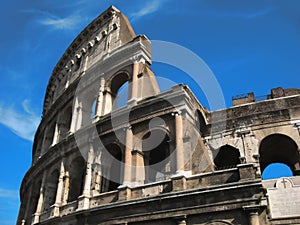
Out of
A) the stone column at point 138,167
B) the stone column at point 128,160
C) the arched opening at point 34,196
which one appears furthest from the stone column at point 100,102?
the arched opening at point 34,196

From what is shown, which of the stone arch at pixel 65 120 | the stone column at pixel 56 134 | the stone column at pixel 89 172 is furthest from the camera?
the stone arch at pixel 65 120

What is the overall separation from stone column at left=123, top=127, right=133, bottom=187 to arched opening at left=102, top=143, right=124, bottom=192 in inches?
48.1

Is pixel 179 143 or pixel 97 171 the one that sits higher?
pixel 179 143

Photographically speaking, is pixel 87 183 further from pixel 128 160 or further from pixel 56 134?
pixel 56 134

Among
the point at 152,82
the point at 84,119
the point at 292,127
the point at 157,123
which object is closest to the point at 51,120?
the point at 84,119

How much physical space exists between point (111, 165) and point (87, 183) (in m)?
1.46

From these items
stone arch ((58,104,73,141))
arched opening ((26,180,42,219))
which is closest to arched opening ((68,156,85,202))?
stone arch ((58,104,73,141))

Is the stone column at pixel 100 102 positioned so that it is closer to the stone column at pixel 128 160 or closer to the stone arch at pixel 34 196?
the stone column at pixel 128 160

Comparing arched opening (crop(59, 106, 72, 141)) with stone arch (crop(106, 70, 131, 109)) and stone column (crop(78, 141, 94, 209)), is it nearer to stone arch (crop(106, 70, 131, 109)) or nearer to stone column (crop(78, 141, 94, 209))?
stone arch (crop(106, 70, 131, 109))

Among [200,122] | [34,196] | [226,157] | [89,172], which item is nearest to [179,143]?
[200,122]

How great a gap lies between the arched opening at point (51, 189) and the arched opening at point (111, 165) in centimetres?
413

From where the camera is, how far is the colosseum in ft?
34.8

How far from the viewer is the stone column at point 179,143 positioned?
38.2 feet

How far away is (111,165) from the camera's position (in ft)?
49.2
